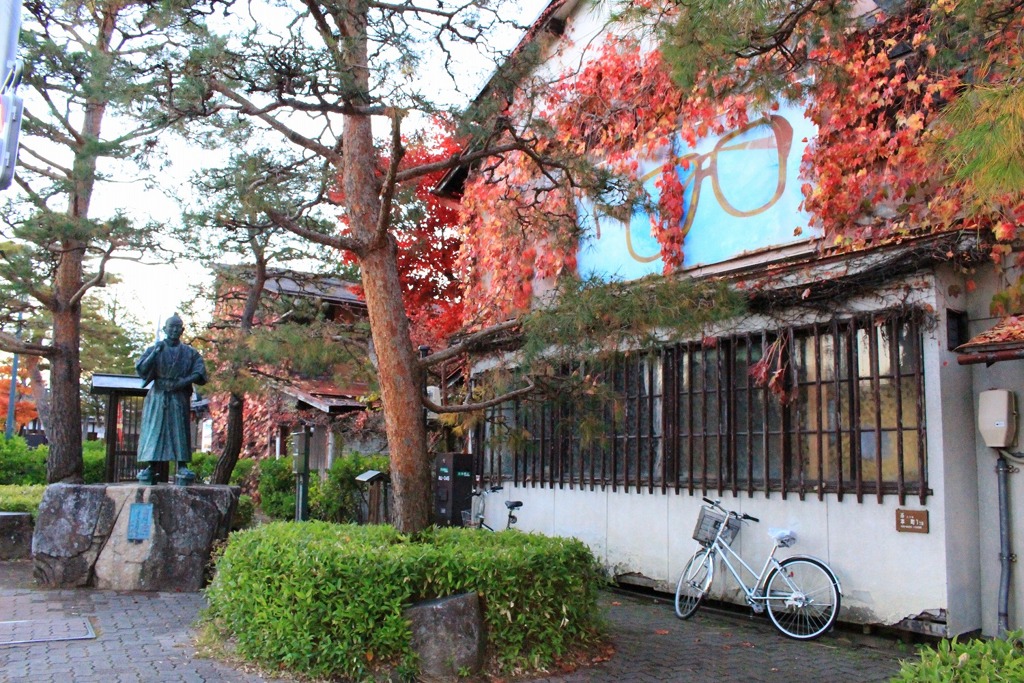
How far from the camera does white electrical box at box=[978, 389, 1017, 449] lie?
6.92m

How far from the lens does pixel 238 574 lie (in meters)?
6.96

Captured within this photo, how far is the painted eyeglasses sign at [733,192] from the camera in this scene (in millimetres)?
8875

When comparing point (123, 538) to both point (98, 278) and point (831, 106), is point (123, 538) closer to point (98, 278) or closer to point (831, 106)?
point (98, 278)

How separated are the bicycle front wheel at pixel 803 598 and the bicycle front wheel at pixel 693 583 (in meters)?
0.73

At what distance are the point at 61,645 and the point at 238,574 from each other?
1.41 metres

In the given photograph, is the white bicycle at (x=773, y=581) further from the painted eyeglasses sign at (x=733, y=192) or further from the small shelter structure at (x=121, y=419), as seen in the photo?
the small shelter structure at (x=121, y=419)

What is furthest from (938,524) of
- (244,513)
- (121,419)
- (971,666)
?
(121,419)

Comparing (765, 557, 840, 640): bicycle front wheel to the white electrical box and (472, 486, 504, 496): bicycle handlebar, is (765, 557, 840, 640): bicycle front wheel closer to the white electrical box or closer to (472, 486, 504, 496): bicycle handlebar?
the white electrical box

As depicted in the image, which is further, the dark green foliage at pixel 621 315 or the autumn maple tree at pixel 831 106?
the autumn maple tree at pixel 831 106

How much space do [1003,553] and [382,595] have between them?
501 cm

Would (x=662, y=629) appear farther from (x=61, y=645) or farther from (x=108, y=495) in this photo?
(x=108, y=495)

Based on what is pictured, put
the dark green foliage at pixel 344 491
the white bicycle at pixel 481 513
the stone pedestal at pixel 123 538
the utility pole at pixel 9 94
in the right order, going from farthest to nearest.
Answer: the dark green foliage at pixel 344 491
the white bicycle at pixel 481 513
the stone pedestal at pixel 123 538
the utility pole at pixel 9 94

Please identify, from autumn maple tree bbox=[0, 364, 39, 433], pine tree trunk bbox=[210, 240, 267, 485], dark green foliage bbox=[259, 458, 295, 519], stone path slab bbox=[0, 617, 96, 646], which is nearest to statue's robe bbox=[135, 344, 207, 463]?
pine tree trunk bbox=[210, 240, 267, 485]

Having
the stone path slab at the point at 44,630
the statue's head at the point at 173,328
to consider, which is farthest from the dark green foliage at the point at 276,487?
the stone path slab at the point at 44,630
